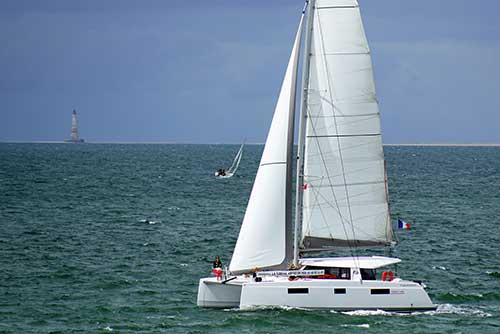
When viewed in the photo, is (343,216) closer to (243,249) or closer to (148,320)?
(243,249)

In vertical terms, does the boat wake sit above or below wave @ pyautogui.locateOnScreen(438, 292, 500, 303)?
below

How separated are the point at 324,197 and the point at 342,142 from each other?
7.14ft

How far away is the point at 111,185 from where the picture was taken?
108 meters

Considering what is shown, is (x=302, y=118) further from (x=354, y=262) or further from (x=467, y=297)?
(x=467, y=297)

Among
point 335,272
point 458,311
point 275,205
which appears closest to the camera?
point 335,272

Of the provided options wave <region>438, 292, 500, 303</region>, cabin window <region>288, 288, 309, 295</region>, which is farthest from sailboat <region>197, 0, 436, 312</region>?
wave <region>438, 292, 500, 303</region>

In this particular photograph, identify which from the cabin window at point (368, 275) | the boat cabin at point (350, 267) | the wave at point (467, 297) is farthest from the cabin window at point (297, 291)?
the wave at point (467, 297)

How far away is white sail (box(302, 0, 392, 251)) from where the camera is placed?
1371 inches

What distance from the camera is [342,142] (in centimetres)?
3550

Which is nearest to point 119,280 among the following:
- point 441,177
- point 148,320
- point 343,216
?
point 148,320

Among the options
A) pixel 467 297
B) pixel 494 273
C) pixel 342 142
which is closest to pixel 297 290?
pixel 342 142

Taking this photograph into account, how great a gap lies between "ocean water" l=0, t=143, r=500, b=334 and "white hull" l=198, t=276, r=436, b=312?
1.19 ft

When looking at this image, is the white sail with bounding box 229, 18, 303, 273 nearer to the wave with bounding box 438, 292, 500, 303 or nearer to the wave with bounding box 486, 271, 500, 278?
the wave with bounding box 438, 292, 500, 303

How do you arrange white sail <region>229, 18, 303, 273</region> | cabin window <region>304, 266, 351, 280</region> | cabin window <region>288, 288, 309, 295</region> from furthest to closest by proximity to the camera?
white sail <region>229, 18, 303, 273</region>, cabin window <region>304, 266, 351, 280</region>, cabin window <region>288, 288, 309, 295</region>
